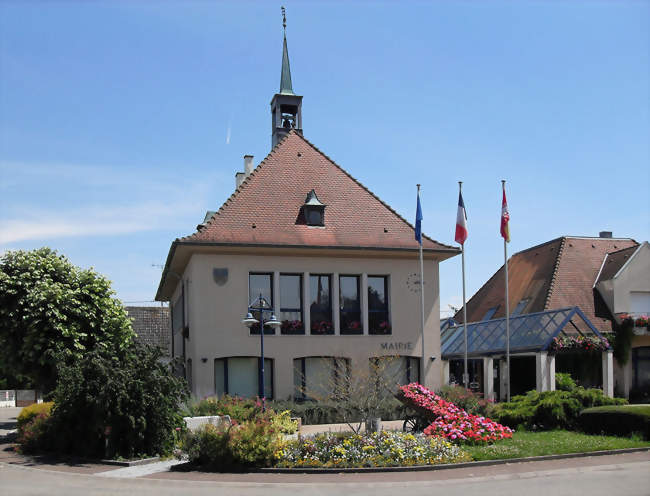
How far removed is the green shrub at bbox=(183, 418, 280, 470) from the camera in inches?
604

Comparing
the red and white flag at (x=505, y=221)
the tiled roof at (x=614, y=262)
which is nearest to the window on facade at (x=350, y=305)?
the red and white flag at (x=505, y=221)

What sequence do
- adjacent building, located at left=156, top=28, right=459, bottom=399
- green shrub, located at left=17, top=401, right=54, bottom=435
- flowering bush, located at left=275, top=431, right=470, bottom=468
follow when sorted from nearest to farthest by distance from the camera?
flowering bush, located at left=275, top=431, right=470, bottom=468
green shrub, located at left=17, top=401, right=54, bottom=435
adjacent building, located at left=156, top=28, right=459, bottom=399

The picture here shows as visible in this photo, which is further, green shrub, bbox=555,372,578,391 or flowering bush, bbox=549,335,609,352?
flowering bush, bbox=549,335,609,352

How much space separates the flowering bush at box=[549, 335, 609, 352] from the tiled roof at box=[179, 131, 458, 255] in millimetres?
5469

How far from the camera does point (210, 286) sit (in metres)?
25.7

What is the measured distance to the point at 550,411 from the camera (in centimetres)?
2016

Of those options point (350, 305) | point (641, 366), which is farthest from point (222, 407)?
point (641, 366)

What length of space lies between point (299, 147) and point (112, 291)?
9.50 meters

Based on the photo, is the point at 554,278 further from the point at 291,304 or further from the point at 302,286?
the point at 291,304

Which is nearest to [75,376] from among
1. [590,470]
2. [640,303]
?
[590,470]

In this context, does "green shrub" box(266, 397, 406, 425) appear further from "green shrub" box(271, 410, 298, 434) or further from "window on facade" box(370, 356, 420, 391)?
"green shrub" box(271, 410, 298, 434)

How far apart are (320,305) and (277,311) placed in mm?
1707

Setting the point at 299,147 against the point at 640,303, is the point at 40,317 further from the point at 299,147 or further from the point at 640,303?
the point at 640,303

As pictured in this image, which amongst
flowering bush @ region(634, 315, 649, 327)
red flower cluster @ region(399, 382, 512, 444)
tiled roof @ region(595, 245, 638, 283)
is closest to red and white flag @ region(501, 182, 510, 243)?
red flower cluster @ region(399, 382, 512, 444)
